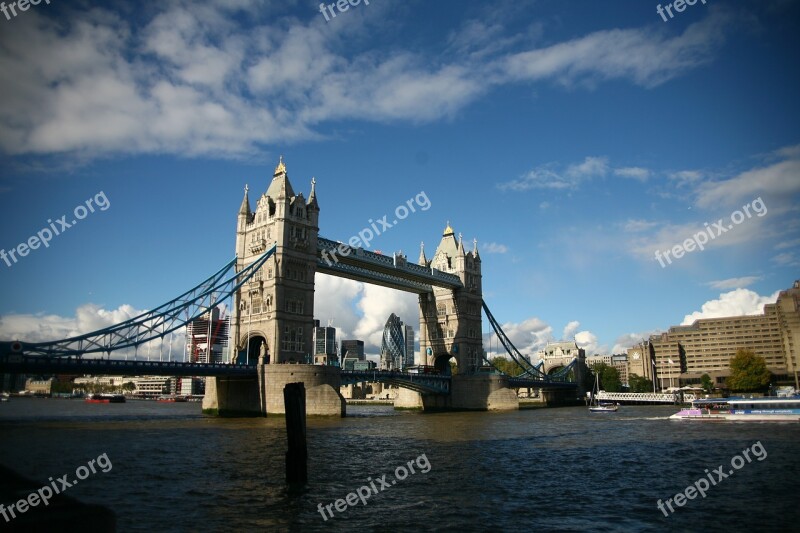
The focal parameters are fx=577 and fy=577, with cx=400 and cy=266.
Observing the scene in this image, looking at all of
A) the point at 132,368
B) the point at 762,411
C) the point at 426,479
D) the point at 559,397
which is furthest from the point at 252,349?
the point at 559,397

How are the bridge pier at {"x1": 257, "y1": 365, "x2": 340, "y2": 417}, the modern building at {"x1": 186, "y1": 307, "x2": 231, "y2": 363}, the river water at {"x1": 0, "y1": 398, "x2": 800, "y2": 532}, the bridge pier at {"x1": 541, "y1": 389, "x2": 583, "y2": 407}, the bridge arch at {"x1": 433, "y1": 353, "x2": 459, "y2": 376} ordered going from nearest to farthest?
the river water at {"x1": 0, "y1": 398, "x2": 800, "y2": 532}, the bridge pier at {"x1": 257, "y1": 365, "x2": 340, "y2": 417}, the bridge arch at {"x1": 433, "y1": 353, "x2": 459, "y2": 376}, the bridge pier at {"x1": 541, "y1": 389, "x2": 583, "y2": 407}, the modern building at {"x1": 186, "y1": 307, "x2": 231, "y2": 363}

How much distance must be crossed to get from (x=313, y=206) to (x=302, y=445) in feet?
185

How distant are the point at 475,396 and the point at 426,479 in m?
73.7

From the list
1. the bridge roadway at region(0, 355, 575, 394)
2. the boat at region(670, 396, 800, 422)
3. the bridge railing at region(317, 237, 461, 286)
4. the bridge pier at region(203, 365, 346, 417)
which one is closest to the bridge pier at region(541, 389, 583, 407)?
the bridge railing at region(317, 237, 461, 286)

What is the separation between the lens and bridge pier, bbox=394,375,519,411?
9725 cm

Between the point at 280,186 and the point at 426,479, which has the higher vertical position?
the point at 280,186

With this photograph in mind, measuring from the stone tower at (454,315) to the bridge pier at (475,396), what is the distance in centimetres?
482

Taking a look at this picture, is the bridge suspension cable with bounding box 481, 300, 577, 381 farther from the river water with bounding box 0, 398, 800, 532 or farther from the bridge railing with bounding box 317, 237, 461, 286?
the river water with bounding box 0, 398, 800, 532

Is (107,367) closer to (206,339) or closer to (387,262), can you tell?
(387,262)

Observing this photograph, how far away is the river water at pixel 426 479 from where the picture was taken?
19.2 metres

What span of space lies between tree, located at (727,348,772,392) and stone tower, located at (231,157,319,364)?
106098mm

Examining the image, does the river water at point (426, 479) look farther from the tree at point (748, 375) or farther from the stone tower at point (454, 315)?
the tree at point (748, 375)

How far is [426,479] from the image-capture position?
26.5m

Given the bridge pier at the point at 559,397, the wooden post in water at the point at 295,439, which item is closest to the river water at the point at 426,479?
the wooden post in water at the point at 295,439
